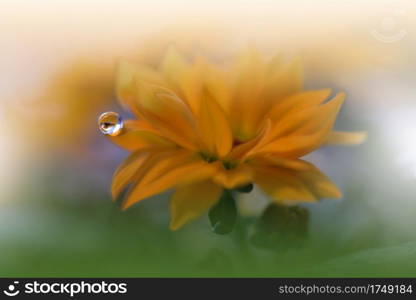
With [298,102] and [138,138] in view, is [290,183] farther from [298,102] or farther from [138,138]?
[138,138]

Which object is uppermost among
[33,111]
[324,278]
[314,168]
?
[33,111]

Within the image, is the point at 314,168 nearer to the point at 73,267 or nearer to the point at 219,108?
the point at 219,108

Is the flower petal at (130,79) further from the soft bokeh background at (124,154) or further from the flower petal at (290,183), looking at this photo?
the flower petal at (290,183)

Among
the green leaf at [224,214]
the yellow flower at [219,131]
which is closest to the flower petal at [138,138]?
the yellow flower at [219,131]

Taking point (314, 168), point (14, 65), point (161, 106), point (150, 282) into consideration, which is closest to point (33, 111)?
point (14, 65)

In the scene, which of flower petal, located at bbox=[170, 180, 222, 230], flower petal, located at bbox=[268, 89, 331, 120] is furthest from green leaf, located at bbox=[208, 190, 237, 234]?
flower petal, located at bbox=[268, 89, 331, 120]

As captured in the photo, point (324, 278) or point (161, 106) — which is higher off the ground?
point (161, 106)

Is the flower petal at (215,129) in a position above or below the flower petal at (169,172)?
above
